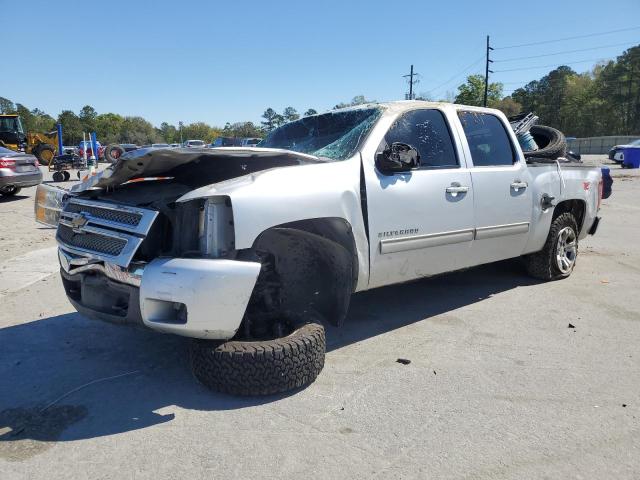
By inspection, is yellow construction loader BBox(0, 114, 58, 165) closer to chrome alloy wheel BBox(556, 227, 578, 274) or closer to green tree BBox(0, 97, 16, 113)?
chrome alloy wheel BBox(556, 227, 578, 274)

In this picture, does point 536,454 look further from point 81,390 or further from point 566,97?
point 566,97

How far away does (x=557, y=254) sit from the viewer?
5574 millimetres

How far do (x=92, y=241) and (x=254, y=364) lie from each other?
1.32 meters

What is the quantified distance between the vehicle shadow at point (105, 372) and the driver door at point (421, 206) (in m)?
0.66

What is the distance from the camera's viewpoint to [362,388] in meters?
3.13

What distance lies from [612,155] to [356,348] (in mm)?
27972

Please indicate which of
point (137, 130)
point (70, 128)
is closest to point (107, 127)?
point (137, 130)

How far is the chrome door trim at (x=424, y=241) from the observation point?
12.0 ft

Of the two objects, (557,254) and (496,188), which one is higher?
(496,188)

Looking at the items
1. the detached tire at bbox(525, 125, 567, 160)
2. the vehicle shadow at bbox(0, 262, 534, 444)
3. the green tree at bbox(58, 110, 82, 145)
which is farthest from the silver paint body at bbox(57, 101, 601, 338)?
the green tree at bbox(58, 110, 82, 145)

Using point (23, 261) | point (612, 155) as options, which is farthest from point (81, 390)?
point (612, 155)

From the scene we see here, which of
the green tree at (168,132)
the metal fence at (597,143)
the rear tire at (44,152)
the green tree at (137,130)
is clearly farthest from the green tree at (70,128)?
the metal fence at (597,143)

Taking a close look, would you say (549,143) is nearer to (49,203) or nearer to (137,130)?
(49,203)

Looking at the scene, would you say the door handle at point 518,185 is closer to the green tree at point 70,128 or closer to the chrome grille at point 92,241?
the chrome grille at point 92,241
